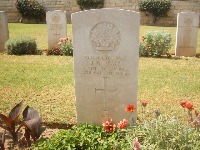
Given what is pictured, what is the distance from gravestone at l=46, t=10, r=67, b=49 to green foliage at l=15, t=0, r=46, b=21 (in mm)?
12340

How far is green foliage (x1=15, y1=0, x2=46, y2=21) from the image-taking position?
21.6 meters

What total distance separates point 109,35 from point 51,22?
7058 millimetres

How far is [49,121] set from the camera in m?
4.29

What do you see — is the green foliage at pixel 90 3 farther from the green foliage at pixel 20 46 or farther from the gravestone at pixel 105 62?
the gravestone at pixel 105 62

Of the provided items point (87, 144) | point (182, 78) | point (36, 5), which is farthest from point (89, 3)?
point (87, 144)

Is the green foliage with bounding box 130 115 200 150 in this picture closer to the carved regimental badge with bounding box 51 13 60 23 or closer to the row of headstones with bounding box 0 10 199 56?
the row of headstones with bounding box 0 10 199 56

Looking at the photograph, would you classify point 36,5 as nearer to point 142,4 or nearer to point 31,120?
point 142,4

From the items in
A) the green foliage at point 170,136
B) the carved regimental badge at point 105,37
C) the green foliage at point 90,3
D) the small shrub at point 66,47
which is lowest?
the green foliage at point 170,136

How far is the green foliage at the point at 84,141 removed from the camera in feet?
10.2

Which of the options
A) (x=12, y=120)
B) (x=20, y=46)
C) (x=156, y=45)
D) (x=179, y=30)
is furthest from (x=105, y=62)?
(x=20, y=46)

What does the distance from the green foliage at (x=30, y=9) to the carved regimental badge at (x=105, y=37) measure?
762 inches

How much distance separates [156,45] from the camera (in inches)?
367

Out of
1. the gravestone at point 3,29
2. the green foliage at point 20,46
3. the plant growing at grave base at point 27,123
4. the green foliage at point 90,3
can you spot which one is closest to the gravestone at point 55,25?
the green foliage at point 20,46

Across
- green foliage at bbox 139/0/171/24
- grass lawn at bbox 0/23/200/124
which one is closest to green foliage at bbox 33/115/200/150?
grass lawn at bbox 0/23/200/124
